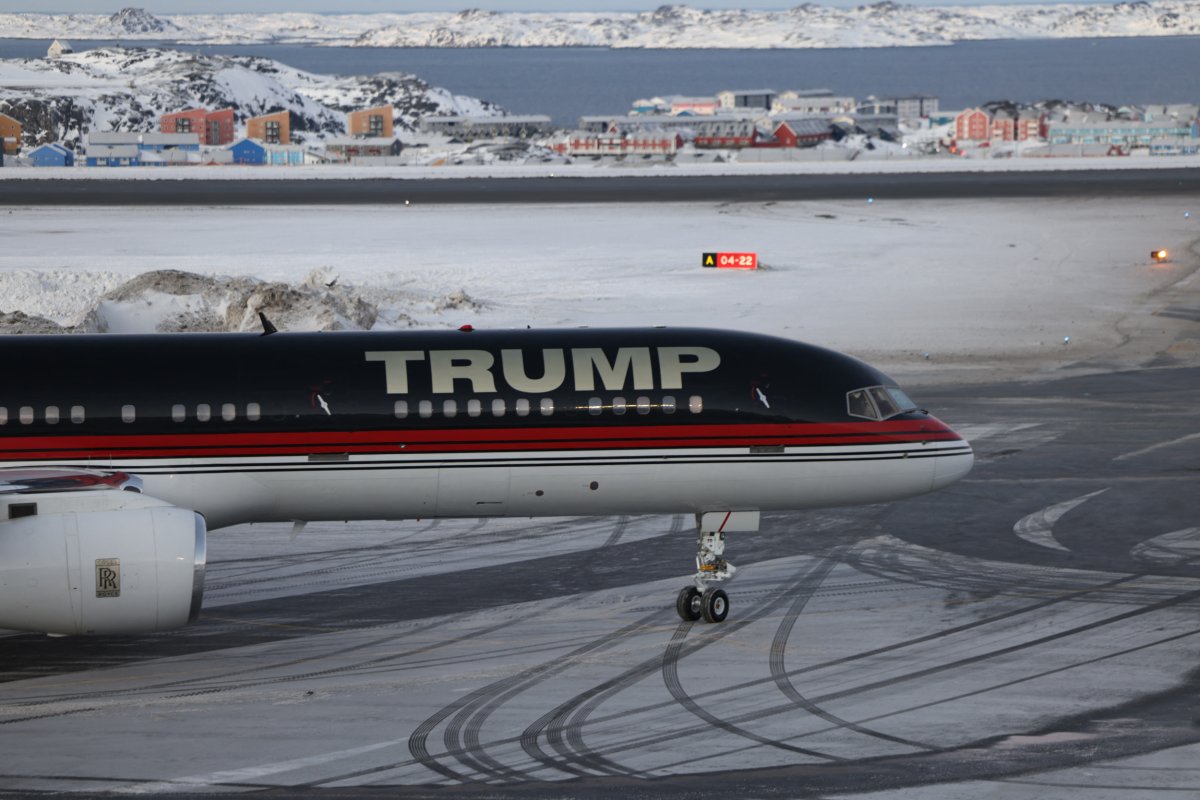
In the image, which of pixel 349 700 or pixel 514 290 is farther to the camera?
pixel 514 290

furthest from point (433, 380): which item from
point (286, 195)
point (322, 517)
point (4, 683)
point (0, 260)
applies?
point (286, 195)

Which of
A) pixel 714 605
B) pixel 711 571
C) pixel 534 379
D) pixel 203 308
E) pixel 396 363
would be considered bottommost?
pixel 714 605

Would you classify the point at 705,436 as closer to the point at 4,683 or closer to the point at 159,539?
the point at 159,539

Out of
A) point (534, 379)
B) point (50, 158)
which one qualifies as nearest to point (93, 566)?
point (534, 379)

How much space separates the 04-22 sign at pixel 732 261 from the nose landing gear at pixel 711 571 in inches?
1974

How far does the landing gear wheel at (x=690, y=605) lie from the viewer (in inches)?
1141

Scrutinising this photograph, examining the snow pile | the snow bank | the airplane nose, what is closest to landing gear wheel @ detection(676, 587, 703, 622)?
the airplane nose

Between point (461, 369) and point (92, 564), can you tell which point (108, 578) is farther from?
point (461, 369)

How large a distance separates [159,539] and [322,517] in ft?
14.9

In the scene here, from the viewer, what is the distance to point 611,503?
29.4 metres

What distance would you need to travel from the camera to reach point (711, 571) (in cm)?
2920

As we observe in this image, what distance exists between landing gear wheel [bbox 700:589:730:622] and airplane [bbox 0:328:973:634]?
1.6 inches

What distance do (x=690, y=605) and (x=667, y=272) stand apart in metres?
50.5

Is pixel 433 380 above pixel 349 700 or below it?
above
